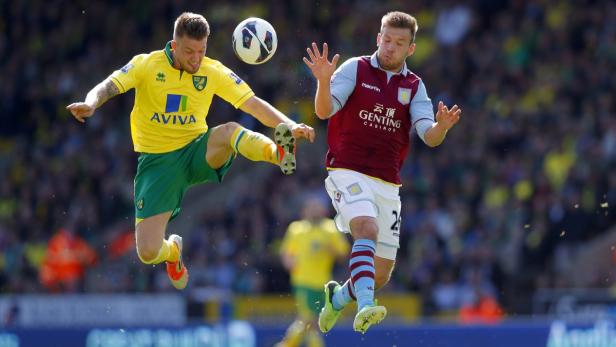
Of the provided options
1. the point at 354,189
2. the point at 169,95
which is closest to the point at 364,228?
the point at 354,189

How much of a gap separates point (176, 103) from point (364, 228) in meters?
2.02

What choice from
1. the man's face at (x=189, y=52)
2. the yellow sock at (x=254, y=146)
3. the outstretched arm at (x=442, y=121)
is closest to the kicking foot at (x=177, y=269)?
the yellow sock at (x=254, y=146)

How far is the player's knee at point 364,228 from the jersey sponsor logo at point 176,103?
1.87m

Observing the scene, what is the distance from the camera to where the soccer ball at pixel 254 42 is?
1091 cm

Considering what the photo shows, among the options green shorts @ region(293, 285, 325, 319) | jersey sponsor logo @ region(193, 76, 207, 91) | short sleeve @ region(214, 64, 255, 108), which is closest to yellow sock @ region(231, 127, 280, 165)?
short sleeve @ region(214, 64, 255, 108)

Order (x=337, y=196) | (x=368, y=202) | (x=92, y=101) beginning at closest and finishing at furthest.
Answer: (x=92, y=101) < (x=368, y=202) < (x=337, y=196)

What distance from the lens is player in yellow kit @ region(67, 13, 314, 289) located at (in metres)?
10.7

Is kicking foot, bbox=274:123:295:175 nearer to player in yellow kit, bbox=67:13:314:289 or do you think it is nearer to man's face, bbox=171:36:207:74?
player in yellow kit, bbox=67:13:314:289

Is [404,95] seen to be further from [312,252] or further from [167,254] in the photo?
[312,252]

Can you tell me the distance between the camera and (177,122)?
1105 cm

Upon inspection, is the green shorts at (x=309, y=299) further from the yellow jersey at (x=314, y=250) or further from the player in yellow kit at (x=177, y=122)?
the player in yellow kit at (x=177, y=122)

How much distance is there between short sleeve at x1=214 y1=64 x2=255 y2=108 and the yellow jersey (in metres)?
6.59

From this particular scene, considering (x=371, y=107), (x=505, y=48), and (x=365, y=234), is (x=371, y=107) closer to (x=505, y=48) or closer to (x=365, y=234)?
(x=365, y=234)

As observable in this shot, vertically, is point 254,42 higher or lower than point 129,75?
higher
